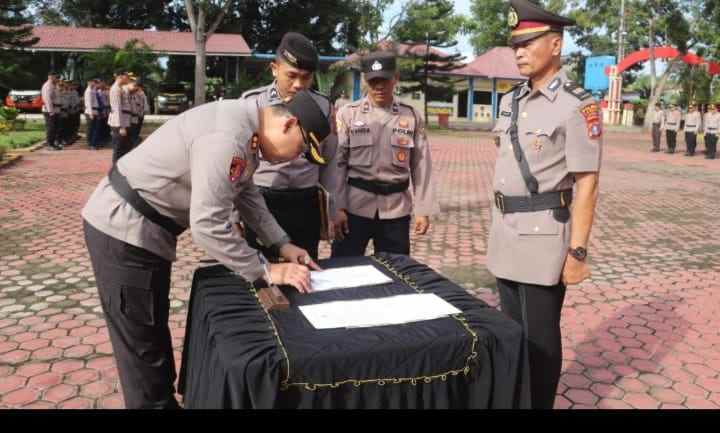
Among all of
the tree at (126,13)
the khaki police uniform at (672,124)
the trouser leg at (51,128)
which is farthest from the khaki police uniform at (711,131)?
the tree at (126,13)

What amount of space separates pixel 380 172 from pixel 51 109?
1229 centimetres

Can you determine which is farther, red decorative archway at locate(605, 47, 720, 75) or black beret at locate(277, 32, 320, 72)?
red decorative archway at locate(605, 47, 720, 75)

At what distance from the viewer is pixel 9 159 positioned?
39.3 ft

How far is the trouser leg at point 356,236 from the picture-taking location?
3.56 meters

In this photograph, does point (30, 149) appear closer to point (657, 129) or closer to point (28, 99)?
point (28, 99)

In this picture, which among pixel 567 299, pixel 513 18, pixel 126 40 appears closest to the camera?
pixel 513 18

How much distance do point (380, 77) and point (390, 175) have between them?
56cm

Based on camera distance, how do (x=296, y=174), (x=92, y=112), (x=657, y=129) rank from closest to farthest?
(x=296, y=174) < (x=92, y=112) < (x=657, y=129)

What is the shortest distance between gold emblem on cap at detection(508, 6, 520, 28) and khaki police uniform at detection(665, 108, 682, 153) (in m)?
18.9

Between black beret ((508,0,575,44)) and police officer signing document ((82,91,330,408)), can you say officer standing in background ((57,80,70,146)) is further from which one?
black beret ((508,0,575,44))

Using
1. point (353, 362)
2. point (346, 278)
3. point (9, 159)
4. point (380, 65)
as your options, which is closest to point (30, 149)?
point (9, 159)

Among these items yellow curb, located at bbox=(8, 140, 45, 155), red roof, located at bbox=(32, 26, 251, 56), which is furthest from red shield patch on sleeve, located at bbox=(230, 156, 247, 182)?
red roof, located at bbox=(32, 26, 251, 56)

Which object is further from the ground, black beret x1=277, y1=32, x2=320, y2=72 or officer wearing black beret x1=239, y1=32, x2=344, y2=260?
black beret x1=277, y1=32, x2=320, y2=72

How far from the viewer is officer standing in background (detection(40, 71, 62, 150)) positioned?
44.1 feet
